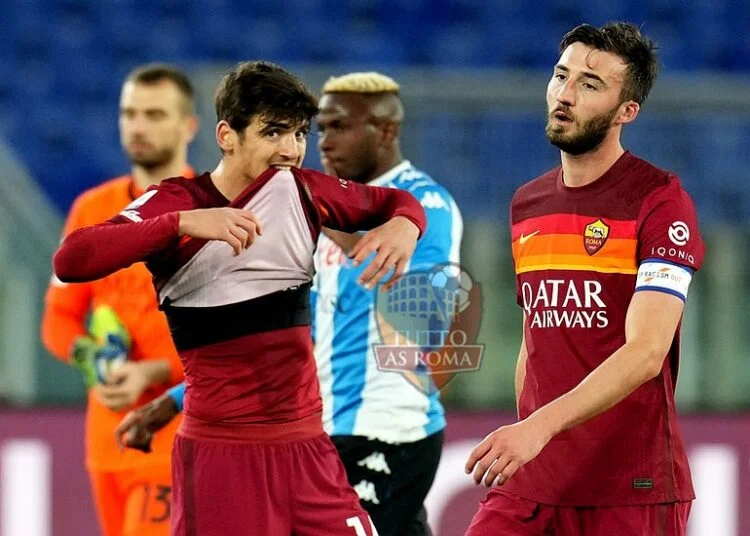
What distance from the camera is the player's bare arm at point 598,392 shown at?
9.78ft

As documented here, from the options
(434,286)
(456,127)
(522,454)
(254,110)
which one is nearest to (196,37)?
(456,127)

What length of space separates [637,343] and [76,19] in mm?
7686

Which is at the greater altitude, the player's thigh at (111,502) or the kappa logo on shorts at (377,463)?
the kappa logo on shorts at (377,463)

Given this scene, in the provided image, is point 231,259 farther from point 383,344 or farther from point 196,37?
point 196,37

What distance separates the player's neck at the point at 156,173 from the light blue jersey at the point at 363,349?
38.8 inches

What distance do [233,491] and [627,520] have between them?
89 centimetres

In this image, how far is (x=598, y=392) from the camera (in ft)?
10.3

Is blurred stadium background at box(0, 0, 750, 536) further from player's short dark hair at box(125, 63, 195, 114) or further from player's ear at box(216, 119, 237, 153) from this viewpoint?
player's ear at box(216, 119, 237, 153)

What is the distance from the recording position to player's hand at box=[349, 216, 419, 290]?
10.8ft

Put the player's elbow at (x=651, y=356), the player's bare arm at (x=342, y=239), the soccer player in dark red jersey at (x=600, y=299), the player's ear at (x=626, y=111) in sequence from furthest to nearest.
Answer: the player's bare arm at (x=342, y=239), the player's ear at (x=626, y=111), the soccer player in dark red jersey at (x=600, y=299), the player's elbow at (x=651, y=356)

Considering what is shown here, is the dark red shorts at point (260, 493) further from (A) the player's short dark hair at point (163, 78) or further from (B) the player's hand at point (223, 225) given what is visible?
(A) the player's short dark hair at point (163, 78)

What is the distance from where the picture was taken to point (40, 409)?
261 inches

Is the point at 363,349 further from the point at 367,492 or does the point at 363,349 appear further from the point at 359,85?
the point at 359,85

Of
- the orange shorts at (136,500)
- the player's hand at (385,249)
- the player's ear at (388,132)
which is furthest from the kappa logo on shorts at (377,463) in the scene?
the player's hand at (385,249)
